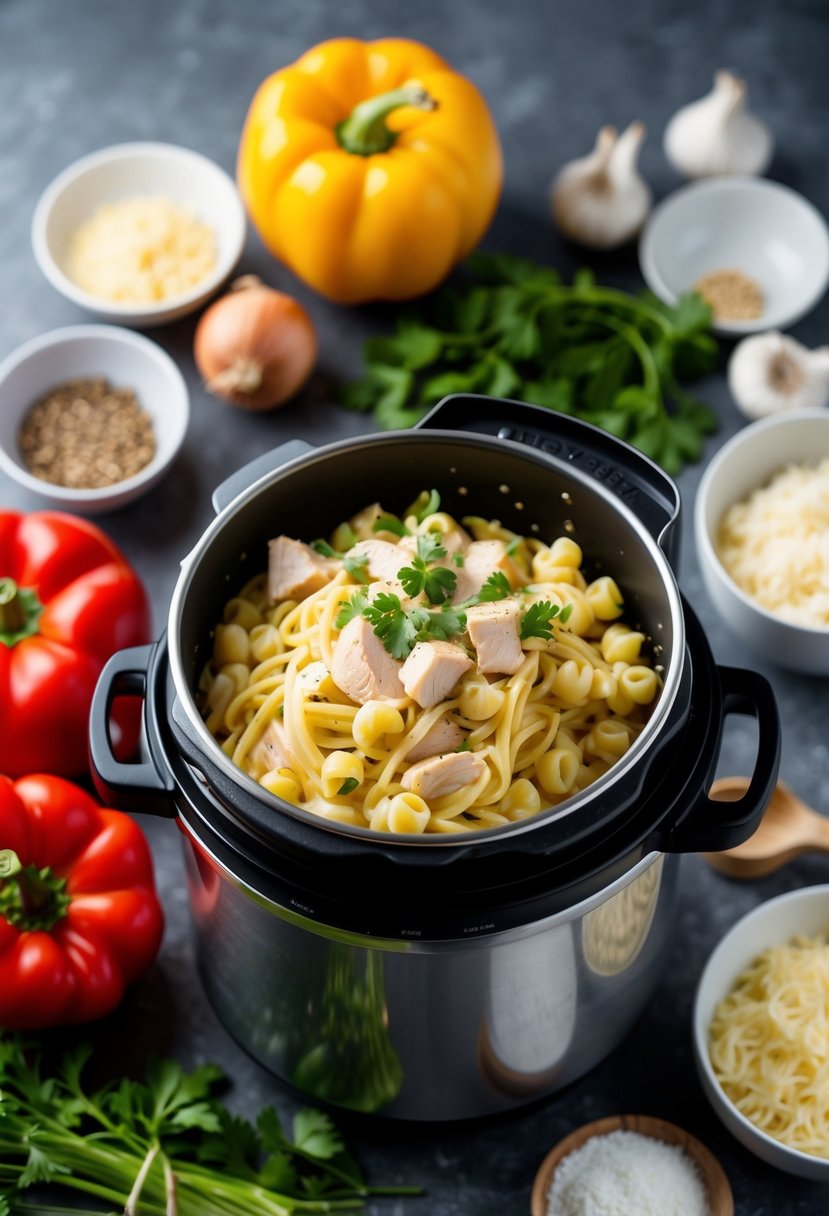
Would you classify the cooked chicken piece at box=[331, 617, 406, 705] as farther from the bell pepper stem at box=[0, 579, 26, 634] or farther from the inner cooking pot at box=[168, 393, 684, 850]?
the bell pepper stem at box=[0, 579, 26, 634]

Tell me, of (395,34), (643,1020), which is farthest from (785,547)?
(395,34)

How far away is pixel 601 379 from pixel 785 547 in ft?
2.01

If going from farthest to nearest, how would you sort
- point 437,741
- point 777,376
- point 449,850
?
point 777,376, point 437,741, point 449,850

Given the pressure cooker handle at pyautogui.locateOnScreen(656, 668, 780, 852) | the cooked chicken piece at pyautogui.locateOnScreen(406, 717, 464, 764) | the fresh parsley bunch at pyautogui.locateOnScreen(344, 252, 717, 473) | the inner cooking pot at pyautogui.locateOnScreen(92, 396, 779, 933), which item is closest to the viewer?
the inner cooking pot at pyautogui.locateOnScreen(92, 396, 779, 933)

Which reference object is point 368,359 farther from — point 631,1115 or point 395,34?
point 631,1115

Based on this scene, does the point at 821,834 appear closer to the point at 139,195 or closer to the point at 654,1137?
the point at 654,1137

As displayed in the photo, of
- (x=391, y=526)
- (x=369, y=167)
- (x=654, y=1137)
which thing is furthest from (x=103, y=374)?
(x=654, y=1137)

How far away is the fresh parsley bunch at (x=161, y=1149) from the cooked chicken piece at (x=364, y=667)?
779 millimetres

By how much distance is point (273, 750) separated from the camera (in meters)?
1.95

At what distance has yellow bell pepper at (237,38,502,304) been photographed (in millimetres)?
2953

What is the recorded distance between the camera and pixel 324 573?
6.96ft

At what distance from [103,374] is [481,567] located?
1.37m

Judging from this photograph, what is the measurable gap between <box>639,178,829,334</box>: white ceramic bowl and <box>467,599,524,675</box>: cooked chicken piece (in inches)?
62.7

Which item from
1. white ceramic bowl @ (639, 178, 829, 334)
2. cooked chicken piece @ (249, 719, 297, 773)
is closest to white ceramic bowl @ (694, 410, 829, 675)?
white ceramic bowl @ (639, 178, 829, 334)
